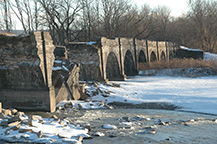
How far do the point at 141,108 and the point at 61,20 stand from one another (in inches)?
885

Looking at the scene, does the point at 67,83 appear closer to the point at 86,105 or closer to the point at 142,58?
the point at 86,105

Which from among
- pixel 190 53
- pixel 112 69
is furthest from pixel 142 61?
pixel 190 53

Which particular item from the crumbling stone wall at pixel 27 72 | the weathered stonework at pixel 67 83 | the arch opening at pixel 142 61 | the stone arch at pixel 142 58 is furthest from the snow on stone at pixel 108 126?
the stone arch at pixel 142 58

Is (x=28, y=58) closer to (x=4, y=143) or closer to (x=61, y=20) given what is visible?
(x=4, y=143)

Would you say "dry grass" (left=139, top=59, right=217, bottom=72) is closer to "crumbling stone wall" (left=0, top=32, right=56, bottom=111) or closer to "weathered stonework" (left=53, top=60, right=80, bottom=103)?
"weathered stonework" (left=53, top=60, right=80, bottom=103)

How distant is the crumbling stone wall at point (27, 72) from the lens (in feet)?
36.2

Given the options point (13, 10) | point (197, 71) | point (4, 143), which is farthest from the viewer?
point (13, 10)

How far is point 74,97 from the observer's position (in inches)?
538

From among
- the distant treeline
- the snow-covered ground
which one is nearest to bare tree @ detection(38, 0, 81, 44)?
the distant treeline

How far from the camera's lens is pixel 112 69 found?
2084cm

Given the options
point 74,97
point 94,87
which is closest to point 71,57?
point 94,87

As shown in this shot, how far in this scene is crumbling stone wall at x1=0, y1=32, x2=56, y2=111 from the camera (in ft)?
36.2

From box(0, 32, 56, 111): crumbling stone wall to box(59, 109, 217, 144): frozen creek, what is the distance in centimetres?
158

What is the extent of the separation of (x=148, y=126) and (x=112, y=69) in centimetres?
1228
